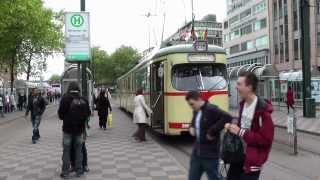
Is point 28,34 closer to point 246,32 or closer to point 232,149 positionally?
point 232,149

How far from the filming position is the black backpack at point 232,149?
534 centimetres

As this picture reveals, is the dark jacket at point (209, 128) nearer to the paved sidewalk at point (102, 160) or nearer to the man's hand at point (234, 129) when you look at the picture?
the man's hand at point (234, 129)

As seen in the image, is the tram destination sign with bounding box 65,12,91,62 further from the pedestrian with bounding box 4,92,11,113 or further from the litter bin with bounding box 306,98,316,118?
the pedestrian with bounding box 4,92,11,113

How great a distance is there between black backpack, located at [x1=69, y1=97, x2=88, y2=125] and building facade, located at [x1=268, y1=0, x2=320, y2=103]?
46.5 meters

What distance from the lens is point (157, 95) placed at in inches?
712

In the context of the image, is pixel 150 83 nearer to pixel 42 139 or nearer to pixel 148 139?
pixel 148 139

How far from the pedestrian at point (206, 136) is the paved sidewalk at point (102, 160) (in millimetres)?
3740

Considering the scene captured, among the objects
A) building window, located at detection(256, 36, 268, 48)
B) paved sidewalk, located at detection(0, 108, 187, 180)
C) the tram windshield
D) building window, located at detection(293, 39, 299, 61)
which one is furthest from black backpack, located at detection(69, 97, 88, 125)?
building window, located at detection(256, 36, 268, 48)

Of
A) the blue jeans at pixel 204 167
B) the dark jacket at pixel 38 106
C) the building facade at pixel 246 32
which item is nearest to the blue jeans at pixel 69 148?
the blue jeans at pixel 204 167

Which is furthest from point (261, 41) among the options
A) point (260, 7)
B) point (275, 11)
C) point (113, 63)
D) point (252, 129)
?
point (252, 129)

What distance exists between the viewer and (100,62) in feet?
462

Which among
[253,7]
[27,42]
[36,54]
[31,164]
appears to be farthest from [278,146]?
[253,7]

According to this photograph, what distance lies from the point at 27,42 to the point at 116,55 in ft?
271

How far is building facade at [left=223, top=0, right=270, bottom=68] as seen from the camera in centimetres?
8500
